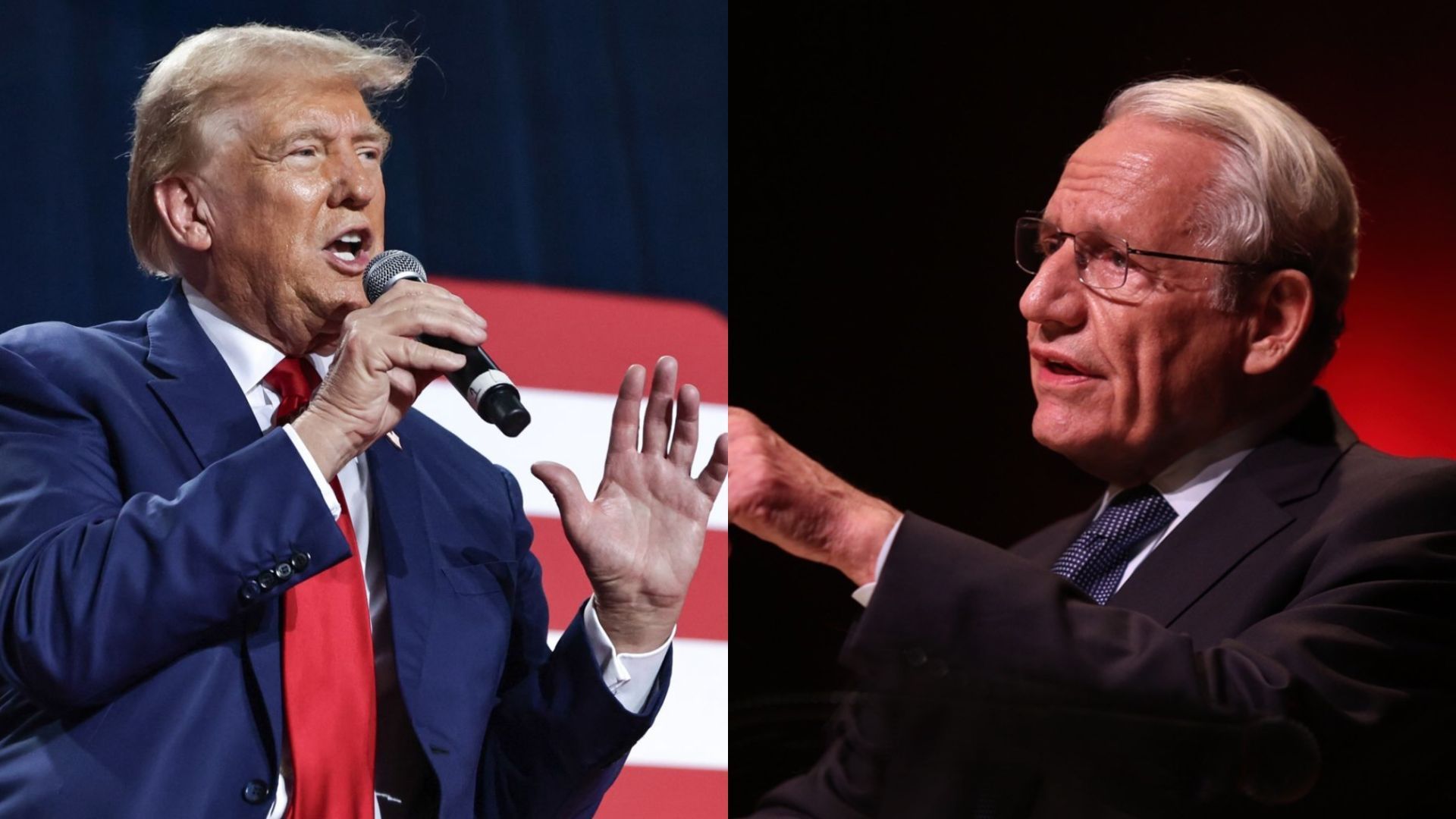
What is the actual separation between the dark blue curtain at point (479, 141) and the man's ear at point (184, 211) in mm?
71

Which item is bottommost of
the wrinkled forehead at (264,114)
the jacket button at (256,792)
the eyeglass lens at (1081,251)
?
the jacket button at (256,792)

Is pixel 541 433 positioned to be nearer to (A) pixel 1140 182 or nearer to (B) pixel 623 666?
(B) pixel 623 666

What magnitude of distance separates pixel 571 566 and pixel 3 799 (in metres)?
0.81

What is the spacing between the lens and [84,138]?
207 cm

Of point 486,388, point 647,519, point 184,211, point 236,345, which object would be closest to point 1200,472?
point 647,519

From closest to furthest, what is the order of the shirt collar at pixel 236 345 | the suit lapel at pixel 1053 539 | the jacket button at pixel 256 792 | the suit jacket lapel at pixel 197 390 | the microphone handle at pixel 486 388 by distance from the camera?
the microphone handle at pixel 486 388, the jacket button at pixel 256 792, the suit jacket lapel at pixel 197 390, the shirt collar at pixel 236 345, the suit lapel at pixel 1053 539

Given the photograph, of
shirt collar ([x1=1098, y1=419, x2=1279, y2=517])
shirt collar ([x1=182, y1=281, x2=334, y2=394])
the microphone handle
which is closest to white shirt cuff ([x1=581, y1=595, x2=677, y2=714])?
the microphone handle

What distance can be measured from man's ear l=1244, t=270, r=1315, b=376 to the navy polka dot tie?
223 millimetres

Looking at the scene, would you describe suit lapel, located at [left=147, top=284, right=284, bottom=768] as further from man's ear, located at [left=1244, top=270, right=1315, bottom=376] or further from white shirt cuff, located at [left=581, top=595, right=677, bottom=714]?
man's ear, located at [left=1244, top=270, right=1315, bottom=376]

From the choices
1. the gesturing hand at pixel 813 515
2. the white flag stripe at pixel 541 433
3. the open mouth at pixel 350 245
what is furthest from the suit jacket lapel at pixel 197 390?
the gesturing hand at pixel 813 515

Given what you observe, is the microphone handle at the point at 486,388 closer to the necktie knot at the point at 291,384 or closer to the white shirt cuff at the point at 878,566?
the necktie knot at the point at 291,384

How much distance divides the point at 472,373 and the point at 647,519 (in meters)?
0.38

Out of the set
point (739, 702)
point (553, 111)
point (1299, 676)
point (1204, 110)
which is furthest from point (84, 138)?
point (1299, 676)

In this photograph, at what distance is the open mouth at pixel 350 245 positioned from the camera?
6.78 ft
